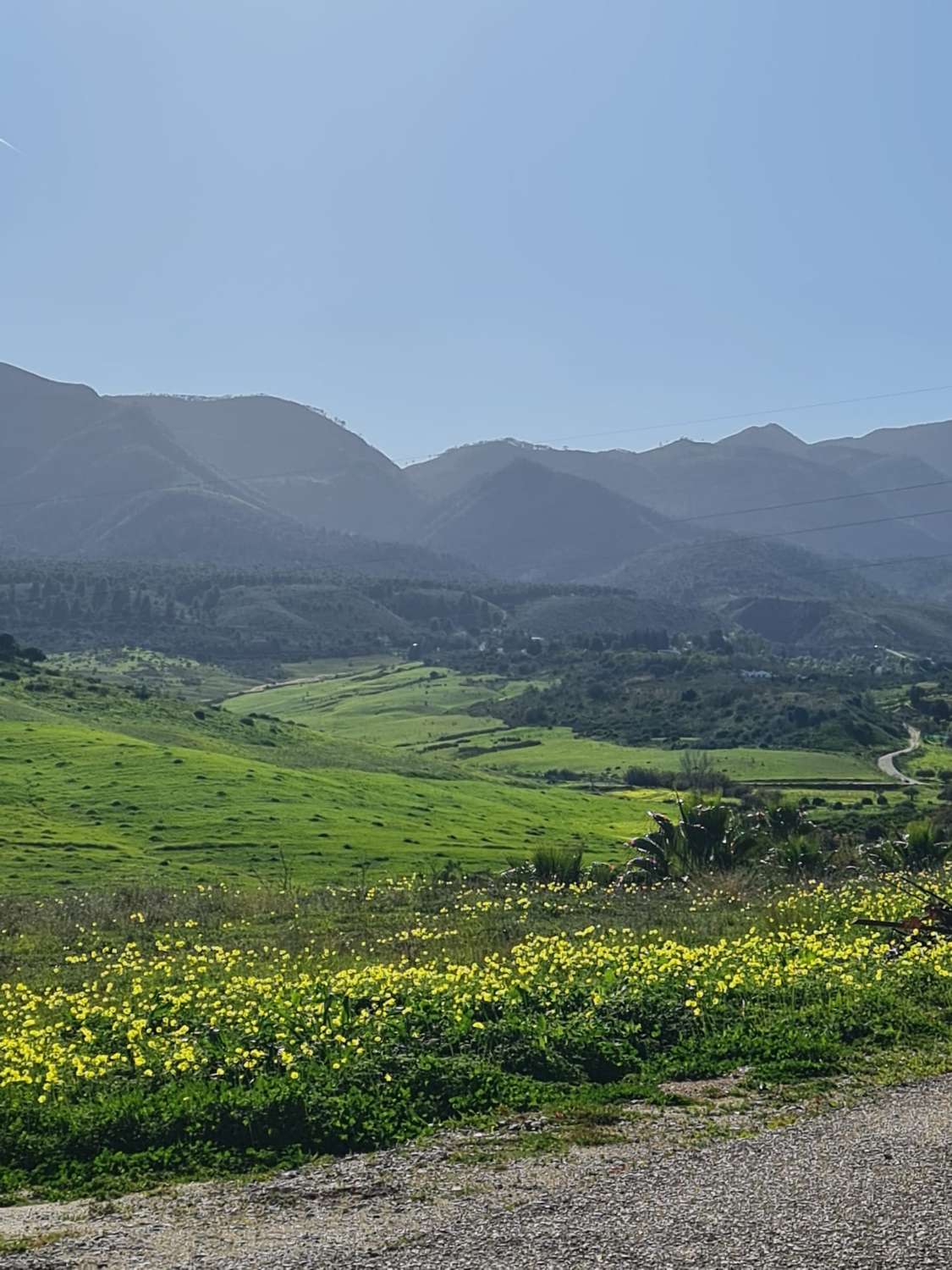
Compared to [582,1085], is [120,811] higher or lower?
lower

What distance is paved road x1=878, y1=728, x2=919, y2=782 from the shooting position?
95.0 metres

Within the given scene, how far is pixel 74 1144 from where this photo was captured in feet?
35.6

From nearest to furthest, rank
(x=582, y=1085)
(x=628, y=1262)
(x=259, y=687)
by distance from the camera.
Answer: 1. (x=628, y=1262)
2. (x=582, y=1085)
3. (x=259, y=687)

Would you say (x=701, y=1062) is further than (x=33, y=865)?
No

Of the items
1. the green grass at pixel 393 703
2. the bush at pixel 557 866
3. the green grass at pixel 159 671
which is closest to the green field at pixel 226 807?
the bush at pixel 557 866

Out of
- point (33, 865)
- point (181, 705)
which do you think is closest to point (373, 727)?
point (181, 705)

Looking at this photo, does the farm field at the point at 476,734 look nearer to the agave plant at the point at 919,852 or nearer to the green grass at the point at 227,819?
the green grass at the point at 227,819

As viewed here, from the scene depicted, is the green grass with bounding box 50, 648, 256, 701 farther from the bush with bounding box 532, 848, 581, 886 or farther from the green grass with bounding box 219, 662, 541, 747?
the bush with bounding box 532, 848, 581, 886

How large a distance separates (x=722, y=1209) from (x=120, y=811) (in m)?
40.6

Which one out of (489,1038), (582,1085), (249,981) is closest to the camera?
(582,1085)

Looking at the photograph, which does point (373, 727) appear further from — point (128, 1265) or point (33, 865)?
point (128, 1265)

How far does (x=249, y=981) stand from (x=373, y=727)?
107518 mm

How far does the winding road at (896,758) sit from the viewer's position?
9500 cm

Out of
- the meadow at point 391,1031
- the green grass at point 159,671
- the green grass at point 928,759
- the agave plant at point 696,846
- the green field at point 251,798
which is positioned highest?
the meadow at point 391,1031
